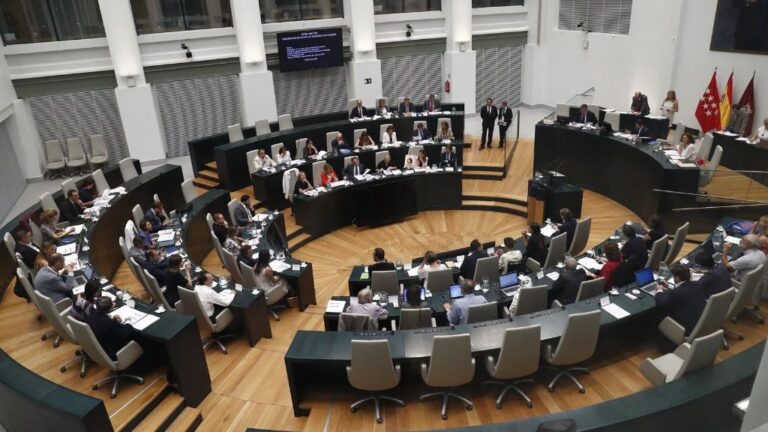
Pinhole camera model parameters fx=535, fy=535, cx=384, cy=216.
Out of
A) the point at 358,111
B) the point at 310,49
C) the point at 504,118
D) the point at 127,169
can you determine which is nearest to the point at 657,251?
the point at 504,118

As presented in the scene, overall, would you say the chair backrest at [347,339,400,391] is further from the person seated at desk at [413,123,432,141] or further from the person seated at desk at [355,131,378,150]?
the person seated at desk at [413,123,432,141]

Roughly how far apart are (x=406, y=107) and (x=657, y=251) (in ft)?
32.1

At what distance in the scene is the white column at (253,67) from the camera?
16.2m

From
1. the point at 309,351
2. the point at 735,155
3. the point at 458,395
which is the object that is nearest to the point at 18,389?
the point at 309,351

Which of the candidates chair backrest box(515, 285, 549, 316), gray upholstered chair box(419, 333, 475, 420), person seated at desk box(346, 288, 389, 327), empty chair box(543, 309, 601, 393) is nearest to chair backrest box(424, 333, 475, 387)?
gray upholstered chair box(419, 333, 475, 420)

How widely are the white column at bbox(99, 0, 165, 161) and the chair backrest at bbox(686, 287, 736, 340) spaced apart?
15.0 m

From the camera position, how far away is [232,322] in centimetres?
771

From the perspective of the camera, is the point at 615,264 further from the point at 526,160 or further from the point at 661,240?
the point at 526,160

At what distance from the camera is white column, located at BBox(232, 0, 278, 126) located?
1619cm

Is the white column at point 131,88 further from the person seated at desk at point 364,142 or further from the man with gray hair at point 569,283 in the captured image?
the man with gray hair at point 569,283

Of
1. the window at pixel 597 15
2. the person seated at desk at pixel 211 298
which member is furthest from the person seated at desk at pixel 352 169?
the window at pixel 597 15

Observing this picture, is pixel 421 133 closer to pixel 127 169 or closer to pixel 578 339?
pixel 127 169

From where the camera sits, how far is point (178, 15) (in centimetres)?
1634

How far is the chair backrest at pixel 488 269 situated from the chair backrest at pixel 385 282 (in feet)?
4.02
